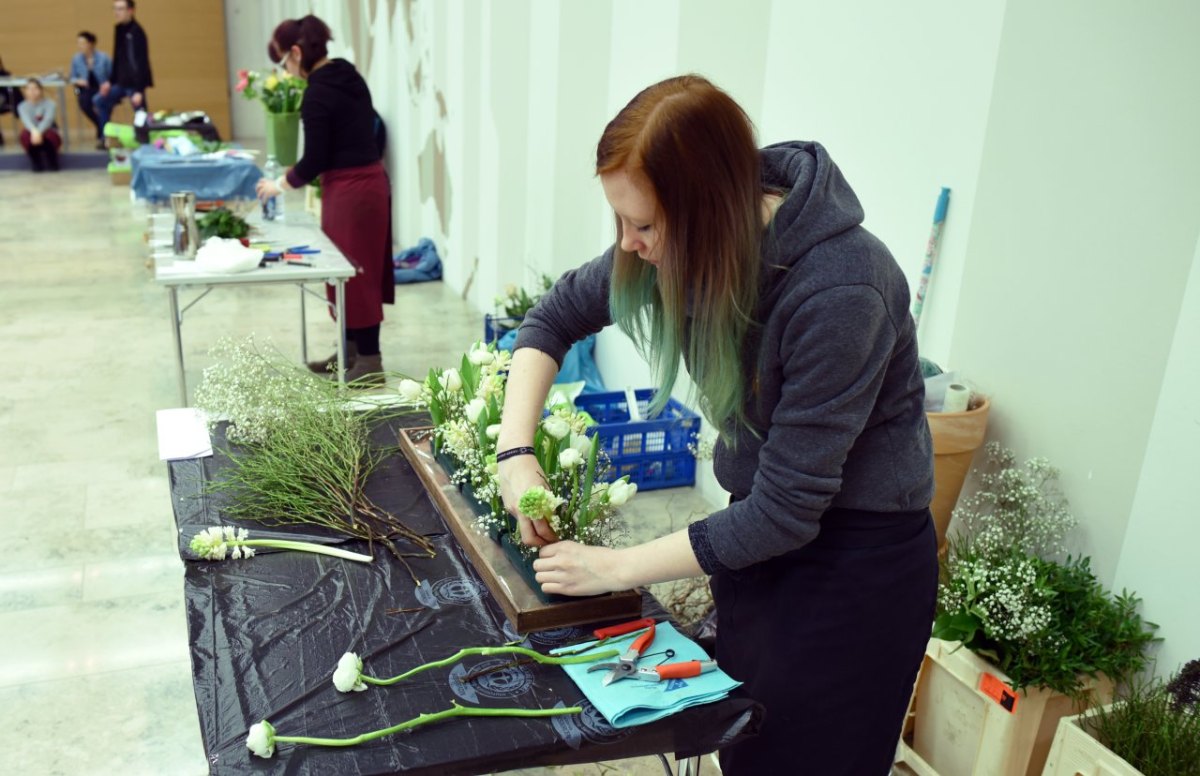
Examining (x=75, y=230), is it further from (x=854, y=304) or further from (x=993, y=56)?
(x=854, y=304)

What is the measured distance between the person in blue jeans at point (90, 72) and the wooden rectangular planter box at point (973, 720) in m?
12.0

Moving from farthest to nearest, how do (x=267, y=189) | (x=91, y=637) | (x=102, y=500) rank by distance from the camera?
(x=267, y=189) < (x=102, y=500) < (x=91, y=637)

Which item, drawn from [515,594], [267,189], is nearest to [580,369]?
[267,189]

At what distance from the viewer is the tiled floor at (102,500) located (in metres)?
2.64

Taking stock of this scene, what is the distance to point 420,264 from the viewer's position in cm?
723

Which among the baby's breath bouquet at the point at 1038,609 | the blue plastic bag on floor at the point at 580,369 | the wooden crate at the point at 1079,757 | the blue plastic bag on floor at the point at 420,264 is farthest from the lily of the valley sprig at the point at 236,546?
the blue plastic bag on floor at the point at 420,264

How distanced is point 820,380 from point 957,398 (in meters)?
1.36

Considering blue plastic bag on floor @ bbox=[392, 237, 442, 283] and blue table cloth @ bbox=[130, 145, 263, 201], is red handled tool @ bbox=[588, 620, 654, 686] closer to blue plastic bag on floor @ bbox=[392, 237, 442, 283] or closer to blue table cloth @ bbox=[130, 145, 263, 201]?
blue plastic bag on floor @ bbox=[392, 237, 442, 283]

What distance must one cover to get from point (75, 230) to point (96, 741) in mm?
6756

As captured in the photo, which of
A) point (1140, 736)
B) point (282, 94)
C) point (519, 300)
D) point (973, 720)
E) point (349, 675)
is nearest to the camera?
point (349, 675)

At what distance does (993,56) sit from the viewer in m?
2.50

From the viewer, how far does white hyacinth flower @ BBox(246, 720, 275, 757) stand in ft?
4.14

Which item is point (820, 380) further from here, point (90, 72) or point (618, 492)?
point (90, 72)

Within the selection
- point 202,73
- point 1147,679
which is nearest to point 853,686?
point 1147,679
